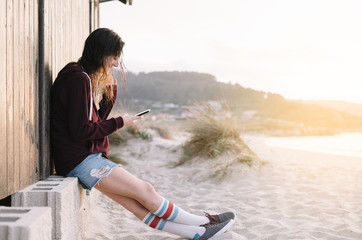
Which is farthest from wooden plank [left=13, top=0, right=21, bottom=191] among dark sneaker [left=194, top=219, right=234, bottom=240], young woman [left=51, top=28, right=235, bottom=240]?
dark sneaker [left=194, top=219, right=234, bottom=240]

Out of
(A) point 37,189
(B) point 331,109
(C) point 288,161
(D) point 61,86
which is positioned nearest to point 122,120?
(D) point 61,86

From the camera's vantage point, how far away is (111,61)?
8.27 ft

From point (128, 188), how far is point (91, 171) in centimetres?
26

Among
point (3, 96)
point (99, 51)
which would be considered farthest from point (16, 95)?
point (99, 51)

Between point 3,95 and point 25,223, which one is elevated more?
point 3,95

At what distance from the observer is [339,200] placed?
399cm

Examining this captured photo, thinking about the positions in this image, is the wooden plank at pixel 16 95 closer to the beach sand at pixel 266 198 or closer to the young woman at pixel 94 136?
the young woman at pixel 94 136

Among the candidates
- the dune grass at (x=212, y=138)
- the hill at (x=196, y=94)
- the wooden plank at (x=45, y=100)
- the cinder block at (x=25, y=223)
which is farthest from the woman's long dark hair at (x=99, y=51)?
the hill at (x=196, y=94)

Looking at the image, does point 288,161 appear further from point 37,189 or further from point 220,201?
point 37,189

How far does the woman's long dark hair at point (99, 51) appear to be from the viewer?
2.43 metres

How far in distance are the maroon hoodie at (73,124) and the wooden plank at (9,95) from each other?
0.39 metres

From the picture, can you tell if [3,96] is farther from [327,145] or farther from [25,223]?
[327,145]

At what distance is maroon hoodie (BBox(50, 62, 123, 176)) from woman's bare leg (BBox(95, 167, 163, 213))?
0.21m

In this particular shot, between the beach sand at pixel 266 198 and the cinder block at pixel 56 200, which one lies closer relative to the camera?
the cinder block at pixel 56 200
